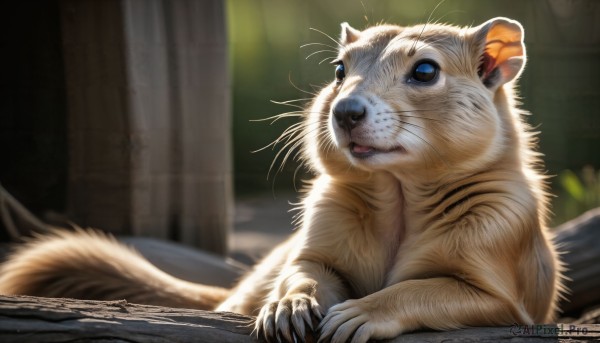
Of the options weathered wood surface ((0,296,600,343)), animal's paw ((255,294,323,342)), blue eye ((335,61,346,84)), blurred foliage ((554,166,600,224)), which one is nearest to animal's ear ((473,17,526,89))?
blue eye ((335,61,346,84))

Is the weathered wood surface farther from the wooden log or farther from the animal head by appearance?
the wooden log

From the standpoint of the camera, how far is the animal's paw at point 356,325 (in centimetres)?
297

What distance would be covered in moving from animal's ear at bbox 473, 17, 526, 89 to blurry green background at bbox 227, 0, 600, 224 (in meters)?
2.09

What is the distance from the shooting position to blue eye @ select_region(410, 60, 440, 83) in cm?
358

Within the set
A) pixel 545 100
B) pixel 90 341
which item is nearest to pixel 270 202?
pixel 545 100

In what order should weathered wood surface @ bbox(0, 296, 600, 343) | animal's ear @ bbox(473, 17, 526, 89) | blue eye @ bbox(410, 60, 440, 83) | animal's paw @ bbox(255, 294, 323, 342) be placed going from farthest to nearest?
animal's ear @ bbox(473, 17, 526, 89) → blue eye @ bbox(410, 60, 440, 83) → animal's paw @ bbox(255, 294, 323, 342) → weathered wood surface @ bbox(0, 296, 600, 343)

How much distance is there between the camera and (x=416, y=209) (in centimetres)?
365

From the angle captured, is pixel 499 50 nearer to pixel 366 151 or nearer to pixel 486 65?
pixel 486 65

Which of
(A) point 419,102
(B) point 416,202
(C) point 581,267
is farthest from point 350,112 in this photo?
(C) point 581,267

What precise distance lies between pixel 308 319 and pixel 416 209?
0.84m

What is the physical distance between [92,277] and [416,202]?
1.84 metres

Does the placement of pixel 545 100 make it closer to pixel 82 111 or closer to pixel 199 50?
pixel 199 50

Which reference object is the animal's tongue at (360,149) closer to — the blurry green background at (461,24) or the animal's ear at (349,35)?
the animal's ear at (349,35)

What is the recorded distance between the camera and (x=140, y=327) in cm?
273
